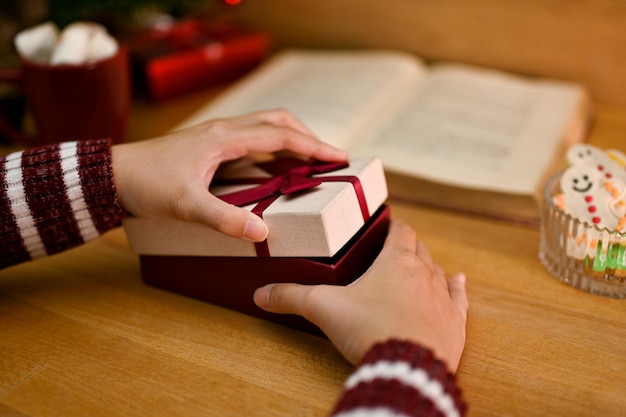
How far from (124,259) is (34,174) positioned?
0.48 feet

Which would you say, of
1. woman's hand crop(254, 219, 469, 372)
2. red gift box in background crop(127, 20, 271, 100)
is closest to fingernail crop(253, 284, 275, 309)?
woman's hand crop(254, 219, 469, 372)

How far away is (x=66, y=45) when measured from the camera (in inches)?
32.7

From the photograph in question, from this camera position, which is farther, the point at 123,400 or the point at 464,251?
the point at 464,251

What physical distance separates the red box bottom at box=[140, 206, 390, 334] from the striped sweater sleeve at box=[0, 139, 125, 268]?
76 millimetres

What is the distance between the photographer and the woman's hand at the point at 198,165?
581 millimetres

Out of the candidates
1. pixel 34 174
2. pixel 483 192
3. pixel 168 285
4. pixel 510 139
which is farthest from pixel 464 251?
pixel 34 174

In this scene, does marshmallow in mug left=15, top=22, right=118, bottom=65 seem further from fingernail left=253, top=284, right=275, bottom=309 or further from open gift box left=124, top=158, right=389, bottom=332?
fingernail left=253, top=284, right=275, bottom=309

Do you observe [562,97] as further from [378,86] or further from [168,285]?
[168,285]

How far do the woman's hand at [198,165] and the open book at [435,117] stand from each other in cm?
18

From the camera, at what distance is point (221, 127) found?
2.21 feet

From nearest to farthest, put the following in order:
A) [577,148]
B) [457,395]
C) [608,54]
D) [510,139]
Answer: [457,395] < [577,148] < [510,139] < [608,54]

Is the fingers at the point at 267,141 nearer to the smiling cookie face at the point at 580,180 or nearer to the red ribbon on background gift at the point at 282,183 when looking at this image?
the red ribbon on background gift at the point at 282,183

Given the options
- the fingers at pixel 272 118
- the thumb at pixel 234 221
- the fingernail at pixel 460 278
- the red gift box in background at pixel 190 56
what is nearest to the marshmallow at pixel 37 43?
the red gift box in background at pixel 190 56

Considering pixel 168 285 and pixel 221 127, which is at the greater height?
pixel 221 127
